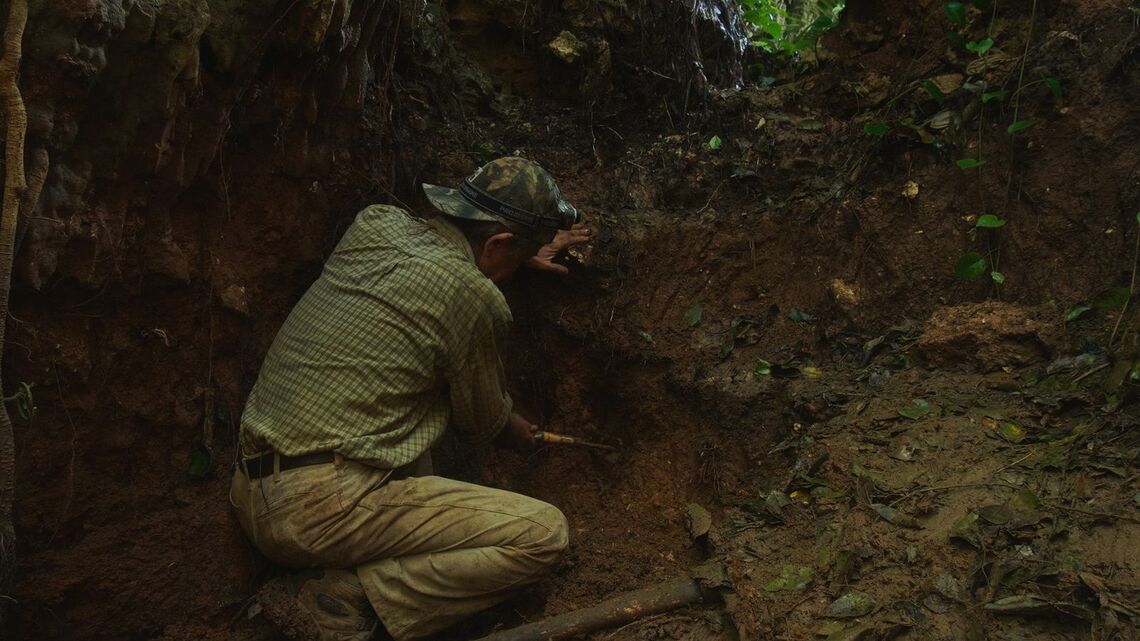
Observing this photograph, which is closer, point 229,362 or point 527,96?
point 229,362

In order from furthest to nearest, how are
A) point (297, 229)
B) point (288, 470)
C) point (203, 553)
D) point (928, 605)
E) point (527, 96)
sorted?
1. point (527, 96)
2. point (297, 229)
3. point (203, 553)
4. point (288, 470)
5. point (928, 605)

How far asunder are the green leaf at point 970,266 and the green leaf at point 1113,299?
47cm

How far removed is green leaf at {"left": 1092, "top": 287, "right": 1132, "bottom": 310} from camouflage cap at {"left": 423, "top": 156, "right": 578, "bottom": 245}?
229 centimetres

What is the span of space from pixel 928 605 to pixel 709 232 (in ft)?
7.70

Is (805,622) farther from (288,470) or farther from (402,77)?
(402,77)

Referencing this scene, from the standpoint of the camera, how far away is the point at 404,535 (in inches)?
123

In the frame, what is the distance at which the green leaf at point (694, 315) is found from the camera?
4.41 meters

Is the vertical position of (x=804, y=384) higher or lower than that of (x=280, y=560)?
higher

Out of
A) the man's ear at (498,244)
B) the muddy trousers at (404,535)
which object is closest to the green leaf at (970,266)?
the man's ear at (498,244)

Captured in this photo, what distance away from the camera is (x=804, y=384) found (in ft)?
12.9

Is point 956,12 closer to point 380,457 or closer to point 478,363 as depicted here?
point 478,363

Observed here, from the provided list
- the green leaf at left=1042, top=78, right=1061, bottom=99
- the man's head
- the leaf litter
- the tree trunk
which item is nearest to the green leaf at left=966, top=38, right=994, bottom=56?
the green leaf at left=1042, top=78, right=1061, bottom=99

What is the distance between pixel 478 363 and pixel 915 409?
1.82m

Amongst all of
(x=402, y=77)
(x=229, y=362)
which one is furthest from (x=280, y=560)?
(x=402, y=77)
